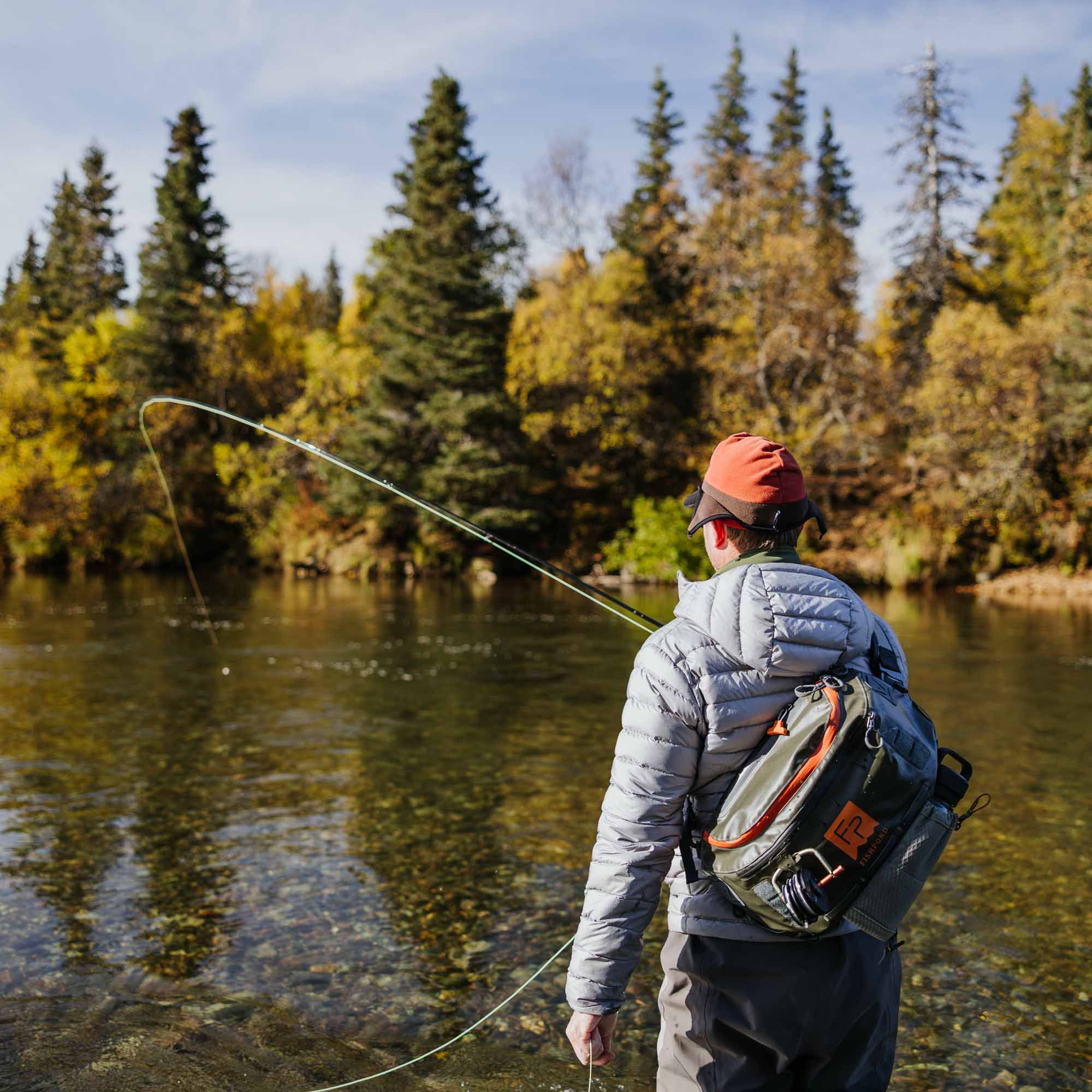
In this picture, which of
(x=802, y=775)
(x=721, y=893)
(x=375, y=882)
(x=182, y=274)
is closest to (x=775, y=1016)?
(x=721, y=893)

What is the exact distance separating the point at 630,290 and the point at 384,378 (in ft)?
32.8

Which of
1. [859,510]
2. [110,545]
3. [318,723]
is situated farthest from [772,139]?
[318,723]

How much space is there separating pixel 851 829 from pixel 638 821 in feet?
1.58

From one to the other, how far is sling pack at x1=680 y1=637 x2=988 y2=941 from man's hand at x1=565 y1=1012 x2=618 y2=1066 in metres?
0.44

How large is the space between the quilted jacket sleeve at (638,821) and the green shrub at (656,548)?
30674mm

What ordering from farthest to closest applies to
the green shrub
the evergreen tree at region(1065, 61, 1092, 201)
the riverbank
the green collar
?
1. the evergreen tree at region(1065, 61, 1092, 201)
2. the green shrub
3. the riverbank
4. the green collar

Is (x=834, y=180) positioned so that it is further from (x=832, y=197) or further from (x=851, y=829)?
(x=851, y=829)

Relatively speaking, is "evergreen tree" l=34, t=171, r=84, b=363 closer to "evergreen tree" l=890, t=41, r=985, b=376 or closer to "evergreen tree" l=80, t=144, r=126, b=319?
"evergreen tree" l=80, t=144, r=126, b=319

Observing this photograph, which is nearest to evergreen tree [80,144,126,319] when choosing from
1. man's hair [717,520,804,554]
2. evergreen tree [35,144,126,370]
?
evergreen tree [35,144,126,370]

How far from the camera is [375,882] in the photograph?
650 centimetres

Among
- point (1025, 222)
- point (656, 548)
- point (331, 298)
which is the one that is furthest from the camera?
point (331, 298)

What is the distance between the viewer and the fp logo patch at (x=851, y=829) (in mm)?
2373

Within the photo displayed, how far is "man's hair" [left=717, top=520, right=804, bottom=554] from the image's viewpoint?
268 centimetres

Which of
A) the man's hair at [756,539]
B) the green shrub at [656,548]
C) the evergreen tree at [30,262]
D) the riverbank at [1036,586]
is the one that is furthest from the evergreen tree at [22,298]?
the man's hair at [756,539]
